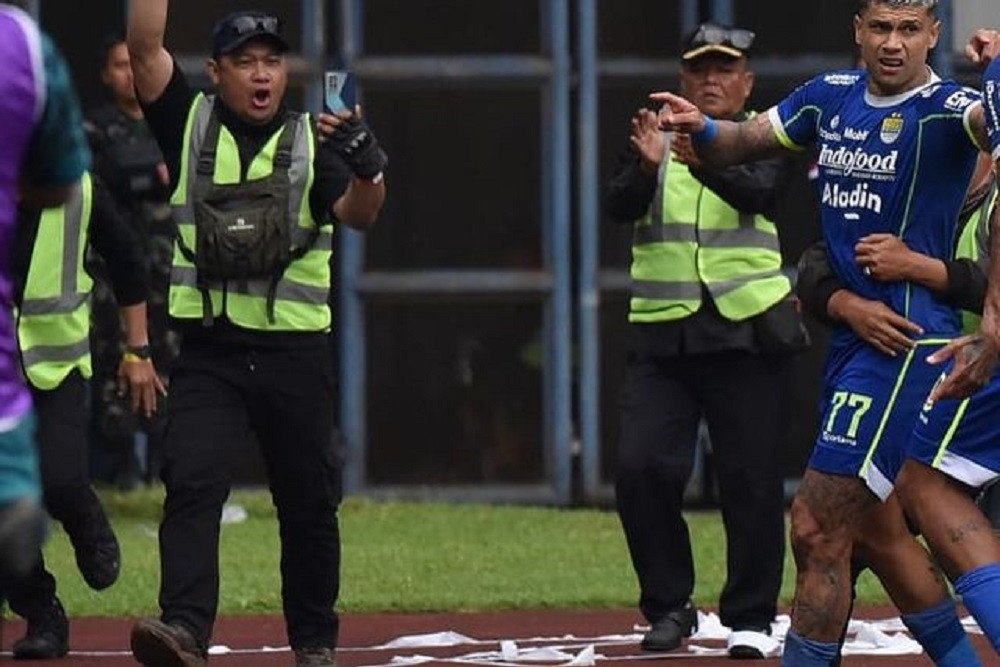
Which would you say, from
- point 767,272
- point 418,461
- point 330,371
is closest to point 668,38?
point 418,461

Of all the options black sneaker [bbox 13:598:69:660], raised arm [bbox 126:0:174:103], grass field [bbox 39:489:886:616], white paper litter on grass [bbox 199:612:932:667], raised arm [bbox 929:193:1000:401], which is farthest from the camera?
grass field [bbox 39:489:886:616]

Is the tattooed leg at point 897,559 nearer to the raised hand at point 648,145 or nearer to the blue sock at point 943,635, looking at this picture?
the blue sock at point 943,635

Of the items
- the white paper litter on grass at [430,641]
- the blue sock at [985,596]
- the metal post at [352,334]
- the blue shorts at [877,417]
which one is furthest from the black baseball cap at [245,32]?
the metal post at [352,334]

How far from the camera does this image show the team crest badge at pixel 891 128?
8.45 m

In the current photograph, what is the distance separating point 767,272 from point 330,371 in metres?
1.81

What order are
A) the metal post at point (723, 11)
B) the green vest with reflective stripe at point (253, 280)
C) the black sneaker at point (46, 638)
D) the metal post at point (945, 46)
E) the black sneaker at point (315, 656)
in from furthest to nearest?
the metal post at point (723, 11), the metal post at point (945, 46), the black sneaker at point (46, 638), the black sneaker at point (315, 656), the green vest with reflective stripe at point (253, 280)

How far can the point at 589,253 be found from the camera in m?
15.5

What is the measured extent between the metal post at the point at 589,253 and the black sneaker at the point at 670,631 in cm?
480

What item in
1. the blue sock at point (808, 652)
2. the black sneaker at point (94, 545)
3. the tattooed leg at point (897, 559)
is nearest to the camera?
the blue sock at point (808, 652)

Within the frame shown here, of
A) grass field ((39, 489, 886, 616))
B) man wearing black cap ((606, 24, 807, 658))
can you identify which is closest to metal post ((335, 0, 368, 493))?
grass field ((39, 489, 886, 616))

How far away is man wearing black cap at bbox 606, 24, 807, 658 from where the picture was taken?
10617 millimetres

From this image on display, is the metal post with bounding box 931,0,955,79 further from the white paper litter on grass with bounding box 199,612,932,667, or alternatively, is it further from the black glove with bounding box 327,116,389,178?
the black glove with bounding box 327,116,389,178

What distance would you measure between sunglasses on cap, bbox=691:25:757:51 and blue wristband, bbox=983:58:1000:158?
280 cm

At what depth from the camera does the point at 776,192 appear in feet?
35.3
